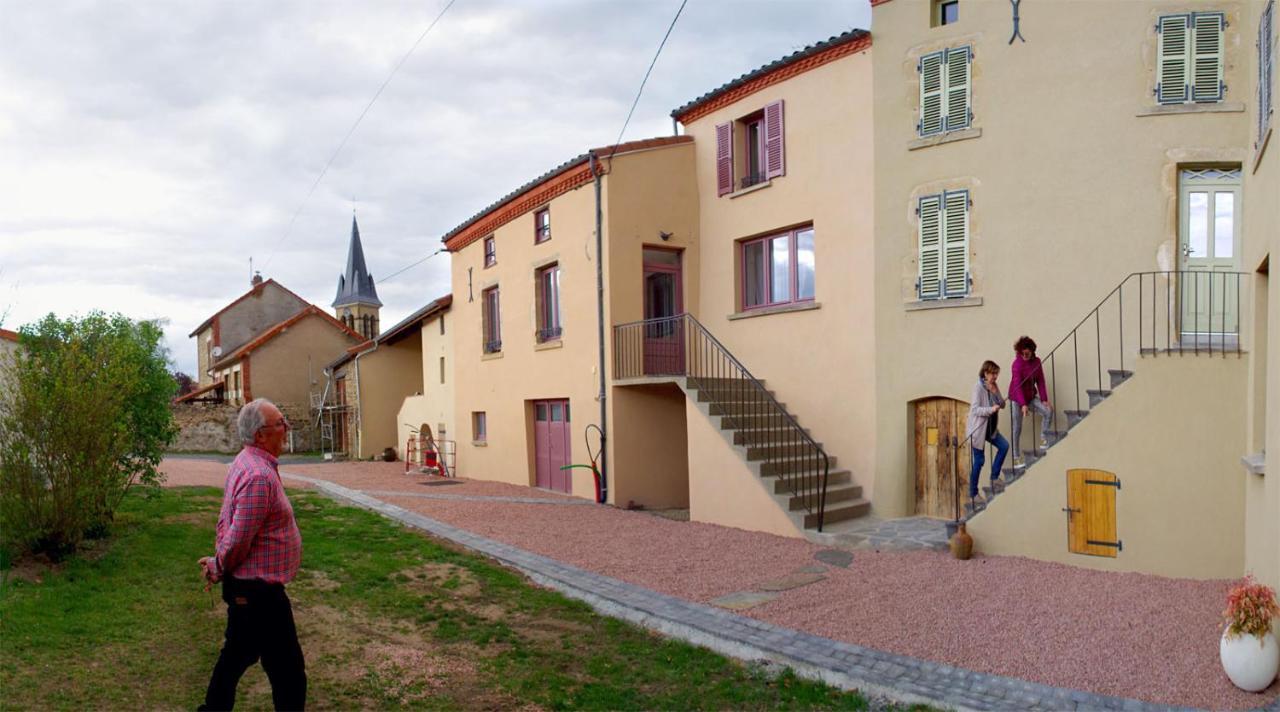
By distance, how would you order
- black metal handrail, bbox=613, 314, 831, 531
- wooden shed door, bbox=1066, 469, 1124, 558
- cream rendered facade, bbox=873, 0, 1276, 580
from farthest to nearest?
black metal handrail, bbox=613, 314, 831, 531 < wooden shed door, bbox=1066, 469, 1124, 558 < cream rendered facade, bbox=873, 0, 1276, 580

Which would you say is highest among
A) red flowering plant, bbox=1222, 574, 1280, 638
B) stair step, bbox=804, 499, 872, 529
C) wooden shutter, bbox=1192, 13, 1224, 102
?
wooden shutter, bbox=1192, 13, 1224, 102

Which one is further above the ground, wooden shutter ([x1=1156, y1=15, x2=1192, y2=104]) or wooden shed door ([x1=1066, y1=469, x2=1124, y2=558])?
wooden shutter ([x1=1156, y1=15, x2=1192, y2=104])

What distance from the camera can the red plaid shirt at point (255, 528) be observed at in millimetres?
3631

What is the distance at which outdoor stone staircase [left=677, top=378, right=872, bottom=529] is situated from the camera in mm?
9549

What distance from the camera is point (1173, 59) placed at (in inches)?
320

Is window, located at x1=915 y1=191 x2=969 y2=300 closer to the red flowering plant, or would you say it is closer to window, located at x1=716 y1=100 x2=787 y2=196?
window, located at x1=716 y1=100 x2=787 y2=196

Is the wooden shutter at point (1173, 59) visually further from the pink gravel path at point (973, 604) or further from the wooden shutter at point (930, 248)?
the pink gravel path at point (973, 604)

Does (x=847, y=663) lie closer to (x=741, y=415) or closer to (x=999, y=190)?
(x=741, y=415)

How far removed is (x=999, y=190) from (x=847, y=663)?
6.45 metres

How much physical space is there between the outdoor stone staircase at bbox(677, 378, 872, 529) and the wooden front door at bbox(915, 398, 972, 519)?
81 centimetres

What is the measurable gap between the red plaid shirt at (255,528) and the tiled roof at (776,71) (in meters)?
9.51

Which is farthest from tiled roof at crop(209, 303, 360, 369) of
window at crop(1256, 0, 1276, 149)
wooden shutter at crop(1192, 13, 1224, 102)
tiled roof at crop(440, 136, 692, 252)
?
window at crop(1256, 0, 1276, 149)

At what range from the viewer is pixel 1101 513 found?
7434 millimetres

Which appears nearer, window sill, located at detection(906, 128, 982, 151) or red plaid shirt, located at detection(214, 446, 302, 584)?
red plaid shirt, located at detection(214, 446, 302, 584)
